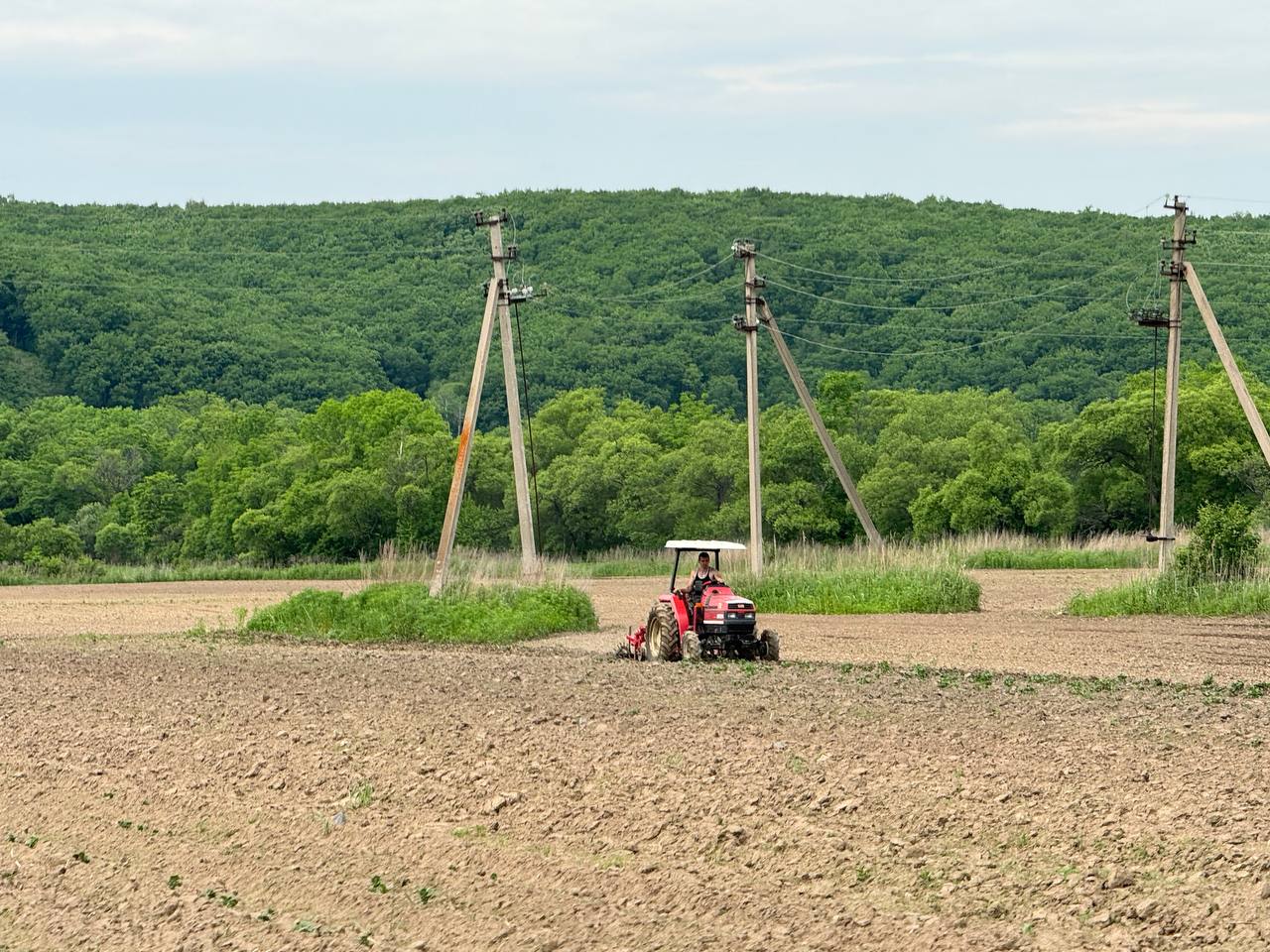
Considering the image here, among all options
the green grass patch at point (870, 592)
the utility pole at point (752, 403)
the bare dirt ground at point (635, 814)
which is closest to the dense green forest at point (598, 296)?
the utility pole at point (752, 403)

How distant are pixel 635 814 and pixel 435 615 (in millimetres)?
16842

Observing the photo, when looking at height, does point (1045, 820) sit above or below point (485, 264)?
below

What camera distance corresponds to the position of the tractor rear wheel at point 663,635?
2205cm

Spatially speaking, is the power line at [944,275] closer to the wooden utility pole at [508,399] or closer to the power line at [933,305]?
the power line at [933,305]

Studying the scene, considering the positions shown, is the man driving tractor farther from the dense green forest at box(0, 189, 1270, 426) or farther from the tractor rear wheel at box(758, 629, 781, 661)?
the dense green forest at box(0, 189, 1270, 426)

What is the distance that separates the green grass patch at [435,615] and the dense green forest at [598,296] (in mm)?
58352

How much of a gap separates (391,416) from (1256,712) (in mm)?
65213

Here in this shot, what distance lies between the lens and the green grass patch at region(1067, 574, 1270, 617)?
2983cm

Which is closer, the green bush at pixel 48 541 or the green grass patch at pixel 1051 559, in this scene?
the green grass patch at pixel 1051 559

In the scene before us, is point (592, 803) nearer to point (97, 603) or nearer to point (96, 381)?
point (97, 603)

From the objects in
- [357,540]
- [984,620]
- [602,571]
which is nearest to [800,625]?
[984,620]

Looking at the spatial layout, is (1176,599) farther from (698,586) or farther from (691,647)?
(691,647)

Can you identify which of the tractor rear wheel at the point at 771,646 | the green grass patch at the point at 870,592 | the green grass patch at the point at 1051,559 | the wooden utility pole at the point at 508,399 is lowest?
the green grass patch at the point at 1051,559

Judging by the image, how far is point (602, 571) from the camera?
59.1 meters
